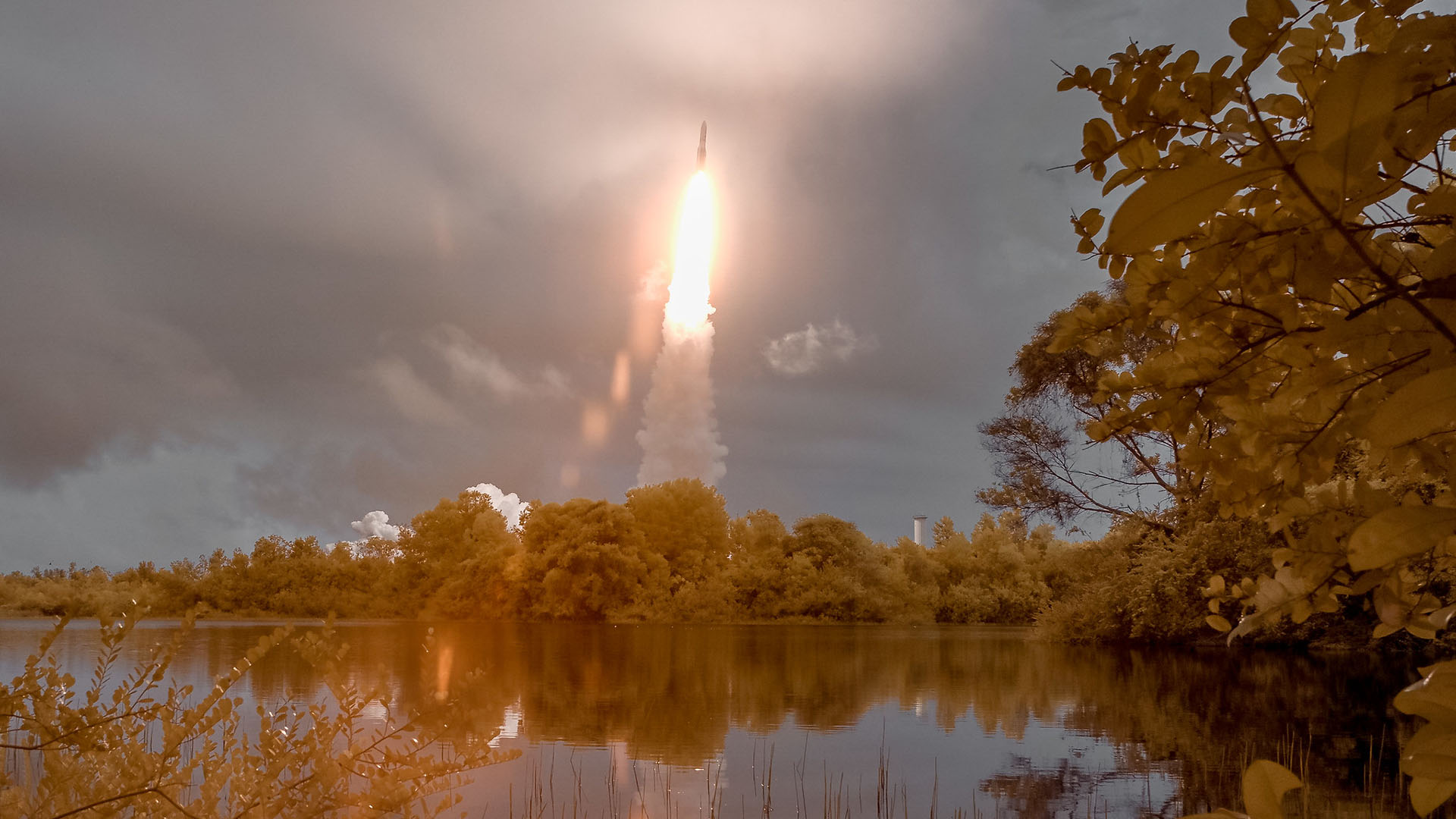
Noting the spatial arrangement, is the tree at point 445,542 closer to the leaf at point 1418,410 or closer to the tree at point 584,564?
the tree at point 584,564

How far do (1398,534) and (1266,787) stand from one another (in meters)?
0.24

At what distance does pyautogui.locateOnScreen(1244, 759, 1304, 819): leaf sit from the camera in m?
0.72

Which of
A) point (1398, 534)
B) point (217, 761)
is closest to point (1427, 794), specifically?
point (1398, 534)

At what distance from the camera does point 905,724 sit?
14000 mm

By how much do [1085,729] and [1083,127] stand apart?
1346 centimetres

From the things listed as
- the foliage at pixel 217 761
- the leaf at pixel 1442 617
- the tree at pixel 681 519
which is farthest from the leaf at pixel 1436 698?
the tree at pixel 681 519

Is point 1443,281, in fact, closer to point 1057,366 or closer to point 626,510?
point 1057,366

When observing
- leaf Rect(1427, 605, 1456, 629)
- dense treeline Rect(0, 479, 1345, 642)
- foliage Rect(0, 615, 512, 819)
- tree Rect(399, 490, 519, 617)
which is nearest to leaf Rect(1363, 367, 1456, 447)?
leaf Rect(1427, 605, 1456, 629)

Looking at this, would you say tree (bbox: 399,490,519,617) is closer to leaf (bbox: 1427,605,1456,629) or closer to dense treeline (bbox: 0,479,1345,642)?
dense treeline (bbox: 0,479,1345,642)

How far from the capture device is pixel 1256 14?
142 centimetres

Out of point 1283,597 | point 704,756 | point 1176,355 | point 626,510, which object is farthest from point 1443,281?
point 626,510

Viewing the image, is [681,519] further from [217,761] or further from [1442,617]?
[1442,617]

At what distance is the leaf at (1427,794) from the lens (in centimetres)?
75

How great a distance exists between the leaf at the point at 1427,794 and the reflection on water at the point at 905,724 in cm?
302
